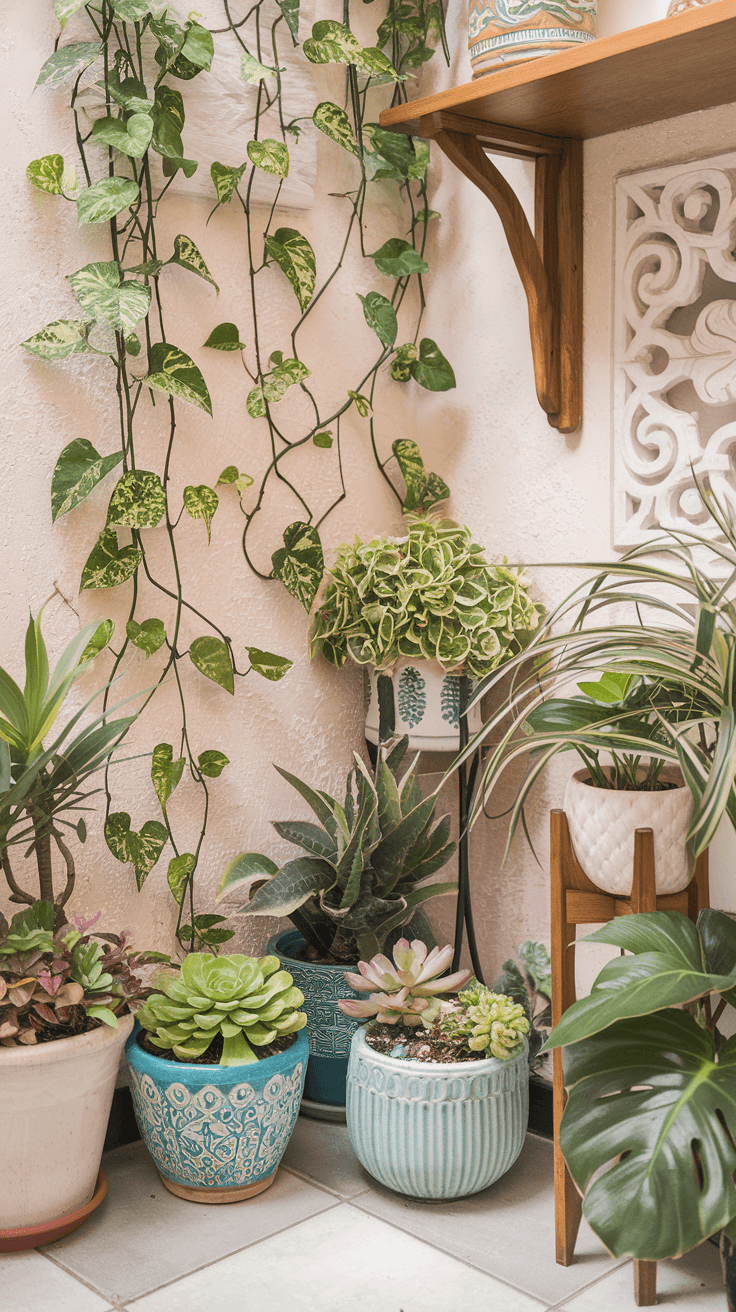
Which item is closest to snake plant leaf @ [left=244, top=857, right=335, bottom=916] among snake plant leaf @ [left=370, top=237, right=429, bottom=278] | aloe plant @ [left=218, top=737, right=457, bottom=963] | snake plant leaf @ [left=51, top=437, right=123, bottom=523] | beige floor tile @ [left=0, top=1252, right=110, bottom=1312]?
aloe plant @ [left=218, top=737, right=457, bottom=963]

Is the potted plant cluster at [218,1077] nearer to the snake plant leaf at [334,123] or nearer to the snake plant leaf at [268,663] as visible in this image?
the snake plant leaf at [268,663]

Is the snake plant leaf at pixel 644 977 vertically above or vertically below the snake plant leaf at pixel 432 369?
below

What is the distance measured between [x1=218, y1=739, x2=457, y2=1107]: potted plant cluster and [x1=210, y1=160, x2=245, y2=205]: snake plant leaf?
0.96 meters

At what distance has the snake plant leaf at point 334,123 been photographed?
198 centimetres

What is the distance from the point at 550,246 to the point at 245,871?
3.88ft

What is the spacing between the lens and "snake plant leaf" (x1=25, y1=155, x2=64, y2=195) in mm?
1670

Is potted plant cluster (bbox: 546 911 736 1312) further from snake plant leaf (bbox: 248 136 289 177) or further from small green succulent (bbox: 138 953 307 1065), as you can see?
snake plant leaf (bbox: 248 136 289 177)

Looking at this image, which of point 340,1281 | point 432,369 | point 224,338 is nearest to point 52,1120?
point 340,1281

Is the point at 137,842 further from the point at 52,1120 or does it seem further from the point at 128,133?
the point at 128,133

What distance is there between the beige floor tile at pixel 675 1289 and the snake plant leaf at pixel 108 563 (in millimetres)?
1222

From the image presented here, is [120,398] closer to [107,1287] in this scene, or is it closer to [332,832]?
[332,832]

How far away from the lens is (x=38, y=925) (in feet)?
5.36

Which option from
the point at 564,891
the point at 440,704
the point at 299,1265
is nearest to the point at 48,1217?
the point at 299,1265

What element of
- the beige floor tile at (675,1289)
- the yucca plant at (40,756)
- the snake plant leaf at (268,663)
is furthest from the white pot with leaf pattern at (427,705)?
the beige floor tile at (675,1289)
